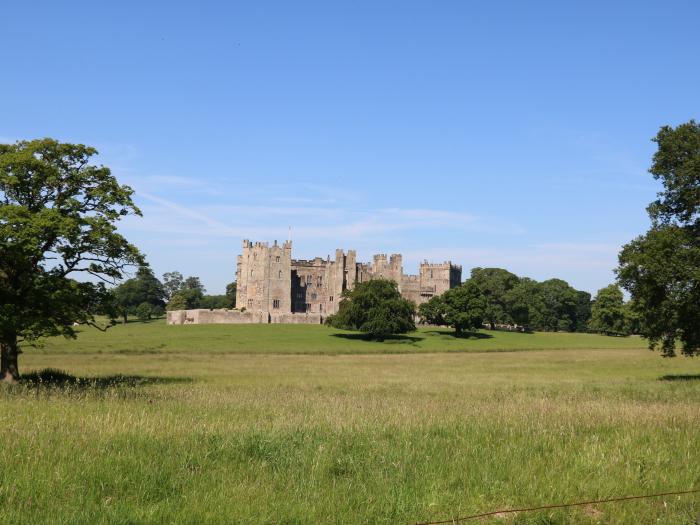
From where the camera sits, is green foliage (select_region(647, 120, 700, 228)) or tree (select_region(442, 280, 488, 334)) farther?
tree (select_region(442, 280, 488, 334))

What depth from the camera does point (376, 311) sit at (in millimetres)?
91750

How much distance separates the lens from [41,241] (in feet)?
80.8

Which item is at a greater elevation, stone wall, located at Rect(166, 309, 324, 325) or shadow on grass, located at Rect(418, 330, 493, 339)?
stone wall, located at Rect(166, 309, 324, 325)

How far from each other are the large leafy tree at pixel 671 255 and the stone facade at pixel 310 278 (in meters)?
95.2

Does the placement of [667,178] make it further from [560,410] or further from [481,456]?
[481,456]

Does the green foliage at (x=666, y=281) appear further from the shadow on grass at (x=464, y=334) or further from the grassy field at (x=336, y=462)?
the shadow on grass at (x=464, y=334)

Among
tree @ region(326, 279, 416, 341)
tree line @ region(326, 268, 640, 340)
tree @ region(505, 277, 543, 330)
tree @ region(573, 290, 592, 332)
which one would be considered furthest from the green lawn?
tree @ region(573, 290, 592, 332)

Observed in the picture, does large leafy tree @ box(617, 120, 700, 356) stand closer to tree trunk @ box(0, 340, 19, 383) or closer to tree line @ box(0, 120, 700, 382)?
tree line @ box(0, 120, 700, 382)

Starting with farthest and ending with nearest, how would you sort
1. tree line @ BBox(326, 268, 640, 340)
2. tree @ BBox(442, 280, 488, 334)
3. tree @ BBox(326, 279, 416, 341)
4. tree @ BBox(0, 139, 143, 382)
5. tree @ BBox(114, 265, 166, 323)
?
1. tree @ BBox(114, 265, 166, 323)
2. tree @ BBox(442, 280, 488, 334)
3. tree line @ BBox(326, 268, 640, 340)
4. tree @ BBox(326, 279, 416, 341)
5. tree @ BBox(0, 139, 143, 382)

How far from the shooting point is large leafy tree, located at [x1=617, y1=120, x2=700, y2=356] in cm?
2983

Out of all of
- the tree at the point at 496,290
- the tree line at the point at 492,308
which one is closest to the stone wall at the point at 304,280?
the tree at the point at 496,290

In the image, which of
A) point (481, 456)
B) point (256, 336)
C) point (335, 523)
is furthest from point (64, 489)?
point (256, 336)

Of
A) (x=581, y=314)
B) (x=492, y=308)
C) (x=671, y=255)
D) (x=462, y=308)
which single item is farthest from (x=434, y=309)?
(x=671, y=255)

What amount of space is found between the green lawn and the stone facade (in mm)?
23845
